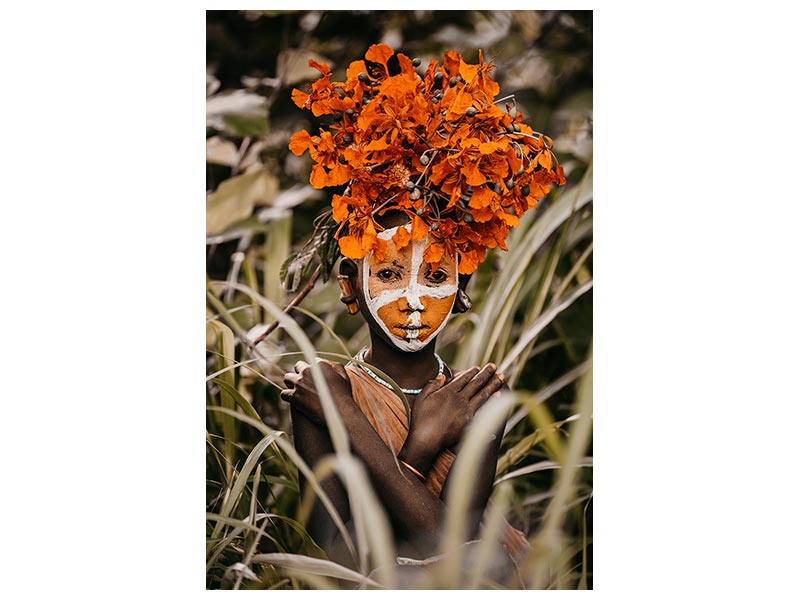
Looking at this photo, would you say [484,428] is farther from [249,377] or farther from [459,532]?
[249,377]

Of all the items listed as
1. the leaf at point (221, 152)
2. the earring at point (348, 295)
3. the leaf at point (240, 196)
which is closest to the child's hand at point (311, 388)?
the earring at point (348, 295)

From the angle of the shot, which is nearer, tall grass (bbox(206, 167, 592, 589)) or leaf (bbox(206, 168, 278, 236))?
tall grass (bbox(206, 167, 592, 589))

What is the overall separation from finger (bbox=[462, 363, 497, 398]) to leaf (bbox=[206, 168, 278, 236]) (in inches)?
29.3

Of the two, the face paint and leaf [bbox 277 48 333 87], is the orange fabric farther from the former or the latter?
leaf [bbox 277 48 333 87]

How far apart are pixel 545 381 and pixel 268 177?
952mm

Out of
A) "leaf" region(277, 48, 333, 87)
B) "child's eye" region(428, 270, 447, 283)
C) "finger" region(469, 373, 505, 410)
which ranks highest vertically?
"leaf" region(277, 48, 333, 87)

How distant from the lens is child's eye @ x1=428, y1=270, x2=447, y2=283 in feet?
8.63

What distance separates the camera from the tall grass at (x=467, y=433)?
8.54 ft

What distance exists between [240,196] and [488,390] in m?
0.87

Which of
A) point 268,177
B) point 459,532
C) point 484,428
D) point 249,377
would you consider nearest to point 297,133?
point 268,177

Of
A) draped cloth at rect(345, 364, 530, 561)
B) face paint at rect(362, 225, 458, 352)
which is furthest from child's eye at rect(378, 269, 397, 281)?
draped cloth at rect(345, 364, 530, 561)

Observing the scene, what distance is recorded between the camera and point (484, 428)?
264cm

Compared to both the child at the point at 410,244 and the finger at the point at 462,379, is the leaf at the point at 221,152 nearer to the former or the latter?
the child at the point at 410,244

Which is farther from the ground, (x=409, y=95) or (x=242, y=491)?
(x=409, y=95)
